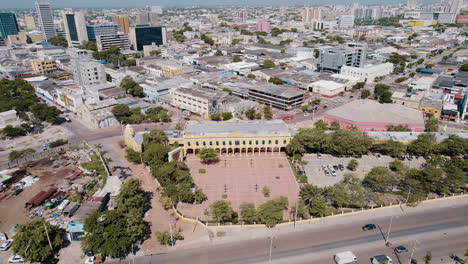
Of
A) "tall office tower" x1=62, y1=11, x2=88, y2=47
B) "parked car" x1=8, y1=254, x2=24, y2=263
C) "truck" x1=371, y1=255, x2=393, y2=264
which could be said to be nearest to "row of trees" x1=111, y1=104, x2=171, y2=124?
"parked car" x1=8, y1=254, x2=24, y2=263

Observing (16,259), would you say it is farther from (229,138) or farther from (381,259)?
(381,259)

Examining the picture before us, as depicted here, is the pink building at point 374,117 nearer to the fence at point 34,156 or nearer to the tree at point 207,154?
the tree at point 207,154

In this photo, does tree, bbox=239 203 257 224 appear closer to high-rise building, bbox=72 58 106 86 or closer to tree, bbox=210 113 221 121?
tree, bbox=210 113 221 121

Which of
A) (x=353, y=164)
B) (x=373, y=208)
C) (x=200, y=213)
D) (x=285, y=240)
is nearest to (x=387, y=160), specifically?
(x=353, y=164)

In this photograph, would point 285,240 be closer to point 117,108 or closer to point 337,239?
point 337,239

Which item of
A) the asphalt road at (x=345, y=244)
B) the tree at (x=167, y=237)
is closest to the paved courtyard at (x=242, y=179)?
the tree at (x=167, y=237)
